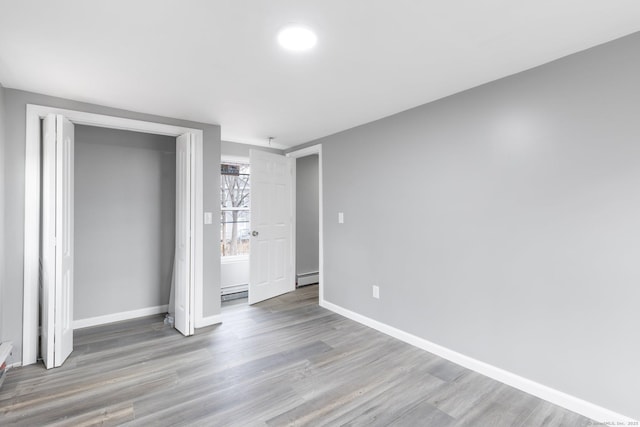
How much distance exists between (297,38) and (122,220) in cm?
309

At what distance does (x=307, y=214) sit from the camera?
17.7ft

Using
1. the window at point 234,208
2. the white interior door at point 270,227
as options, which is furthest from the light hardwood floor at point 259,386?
the window at point 234,208

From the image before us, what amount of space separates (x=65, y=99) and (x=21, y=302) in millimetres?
1793

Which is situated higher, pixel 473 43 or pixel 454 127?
pixel 473 43

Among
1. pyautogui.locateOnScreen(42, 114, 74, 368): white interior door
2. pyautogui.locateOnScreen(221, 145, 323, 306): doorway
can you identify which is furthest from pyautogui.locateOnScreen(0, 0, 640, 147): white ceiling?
pyautogui.locateOnScreen(221, 145, 323, 306): doorway

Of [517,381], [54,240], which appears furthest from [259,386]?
[54,240]

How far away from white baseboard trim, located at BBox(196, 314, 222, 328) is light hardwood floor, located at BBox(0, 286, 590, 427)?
0.17m

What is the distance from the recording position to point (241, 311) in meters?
3.90

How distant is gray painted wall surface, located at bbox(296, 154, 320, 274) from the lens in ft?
17.3

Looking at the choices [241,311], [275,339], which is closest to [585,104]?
[275,339]

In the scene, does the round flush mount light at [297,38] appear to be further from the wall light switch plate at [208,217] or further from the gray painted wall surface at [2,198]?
the gray painted wall surface at [2,198]

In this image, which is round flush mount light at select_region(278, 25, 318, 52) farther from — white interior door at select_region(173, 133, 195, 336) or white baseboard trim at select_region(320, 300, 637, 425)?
white baseboard trim at select_region(320, 300, 637, 425)

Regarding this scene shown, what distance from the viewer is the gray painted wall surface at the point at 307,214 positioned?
5.27 m

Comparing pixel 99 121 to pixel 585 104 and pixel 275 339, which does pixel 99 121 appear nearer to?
pixel 275 339
